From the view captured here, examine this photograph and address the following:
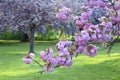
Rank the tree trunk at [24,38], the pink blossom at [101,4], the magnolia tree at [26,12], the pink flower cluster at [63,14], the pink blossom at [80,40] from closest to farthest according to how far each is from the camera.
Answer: the pink blossom at [80,40], the pink blossom at [101,4], the pink flower cluster at [63,14], the magnolia tree at [26,12], the tree trunk at [24,38]

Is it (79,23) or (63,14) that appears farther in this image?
(63,14)

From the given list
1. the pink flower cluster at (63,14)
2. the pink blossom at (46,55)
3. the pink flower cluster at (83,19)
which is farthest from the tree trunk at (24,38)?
the pink blossom at (46,55)

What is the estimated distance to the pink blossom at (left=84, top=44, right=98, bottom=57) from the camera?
4355mm

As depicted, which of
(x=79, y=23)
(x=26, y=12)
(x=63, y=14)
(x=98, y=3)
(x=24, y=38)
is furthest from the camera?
(x=24, y=38)

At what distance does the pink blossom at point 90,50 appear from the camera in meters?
4.36

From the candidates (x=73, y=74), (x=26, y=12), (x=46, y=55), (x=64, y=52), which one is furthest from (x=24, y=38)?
(x=64, y=52)

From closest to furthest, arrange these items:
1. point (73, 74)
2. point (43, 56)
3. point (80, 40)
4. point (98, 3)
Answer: point (80, 40) → point (43, 56) → point (98, 3) → point (73, 74)

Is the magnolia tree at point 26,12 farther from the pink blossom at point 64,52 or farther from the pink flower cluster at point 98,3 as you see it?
the pink blossom at point 64,52

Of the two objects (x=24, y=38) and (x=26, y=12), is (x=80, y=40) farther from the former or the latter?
(x=24, y=38)

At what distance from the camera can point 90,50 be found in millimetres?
4379

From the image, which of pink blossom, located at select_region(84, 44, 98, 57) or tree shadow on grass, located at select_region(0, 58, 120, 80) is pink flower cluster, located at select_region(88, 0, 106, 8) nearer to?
pink blossom, located at select_region(84, 44, 98, 57)

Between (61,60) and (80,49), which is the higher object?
(80,49)

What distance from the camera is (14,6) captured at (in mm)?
22719

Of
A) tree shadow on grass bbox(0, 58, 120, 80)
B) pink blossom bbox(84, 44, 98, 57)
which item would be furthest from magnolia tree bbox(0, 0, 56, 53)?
pink blossom bbox(84, 44, 98, 57)
